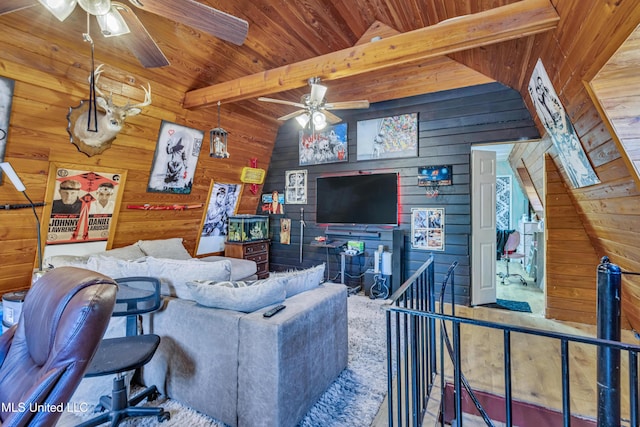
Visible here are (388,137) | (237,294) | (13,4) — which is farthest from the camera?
A: (388,137)

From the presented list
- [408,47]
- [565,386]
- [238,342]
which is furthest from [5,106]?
[565,386]

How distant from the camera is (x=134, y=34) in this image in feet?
6.21

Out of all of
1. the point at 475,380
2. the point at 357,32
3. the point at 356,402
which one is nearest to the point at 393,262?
the point at 475,380

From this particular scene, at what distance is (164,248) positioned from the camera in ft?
13.6

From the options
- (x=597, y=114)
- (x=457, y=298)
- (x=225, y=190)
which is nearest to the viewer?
(x=597, y=114)

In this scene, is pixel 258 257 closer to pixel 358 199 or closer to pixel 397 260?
pixel 358 199

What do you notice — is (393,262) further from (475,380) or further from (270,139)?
(270,139)

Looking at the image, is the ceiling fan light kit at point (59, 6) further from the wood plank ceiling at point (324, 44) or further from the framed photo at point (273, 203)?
the framed photo at point (273, 203)

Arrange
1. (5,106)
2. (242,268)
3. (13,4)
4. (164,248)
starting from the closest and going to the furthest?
1. (13,4)
2. (5,106)
3. (164,248)
4. (242,268)

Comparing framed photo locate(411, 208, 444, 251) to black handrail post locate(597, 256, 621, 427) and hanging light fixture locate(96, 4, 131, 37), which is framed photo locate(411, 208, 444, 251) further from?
hanging light fixture locate(96, 4, 131, 37)

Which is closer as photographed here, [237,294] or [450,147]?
[237,294]

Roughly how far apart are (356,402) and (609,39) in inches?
101

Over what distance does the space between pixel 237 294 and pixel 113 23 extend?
1.82 m

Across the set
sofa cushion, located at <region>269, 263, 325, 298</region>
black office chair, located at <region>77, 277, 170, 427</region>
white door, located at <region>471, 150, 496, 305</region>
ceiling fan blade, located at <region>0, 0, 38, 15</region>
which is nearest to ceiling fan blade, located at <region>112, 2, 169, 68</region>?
ceiling fan blade, located at <region>0, 0, 38, 15</region>
